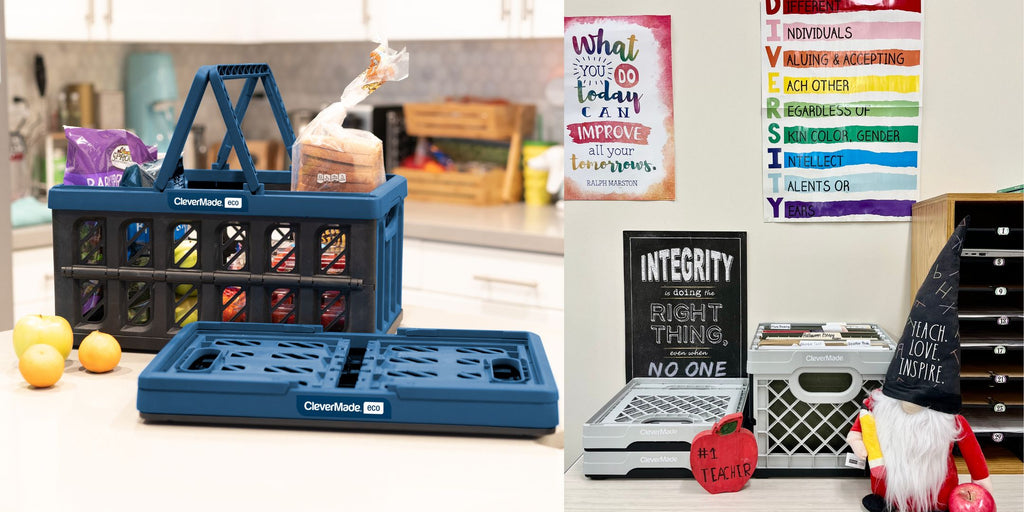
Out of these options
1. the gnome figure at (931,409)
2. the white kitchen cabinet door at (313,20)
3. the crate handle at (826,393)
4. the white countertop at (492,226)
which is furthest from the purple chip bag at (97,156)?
the white kitchen cabinet door at (313,20)

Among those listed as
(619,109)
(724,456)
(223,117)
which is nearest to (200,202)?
(223,117)

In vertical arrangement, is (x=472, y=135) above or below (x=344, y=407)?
above

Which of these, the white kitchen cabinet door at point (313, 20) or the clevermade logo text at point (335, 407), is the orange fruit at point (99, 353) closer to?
the clevermade logo text at point (335, 407)

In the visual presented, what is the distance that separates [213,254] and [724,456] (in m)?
0.77

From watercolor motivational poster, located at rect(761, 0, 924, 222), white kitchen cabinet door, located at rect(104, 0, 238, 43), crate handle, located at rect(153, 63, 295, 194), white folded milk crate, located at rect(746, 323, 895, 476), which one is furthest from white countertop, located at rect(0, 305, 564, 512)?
white kitchen cabinet door, located at rect(104, 0, 238, 43)

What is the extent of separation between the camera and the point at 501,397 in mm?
1050

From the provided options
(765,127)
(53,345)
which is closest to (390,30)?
(765,127)

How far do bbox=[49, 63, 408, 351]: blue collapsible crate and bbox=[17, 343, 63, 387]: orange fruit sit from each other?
139mm

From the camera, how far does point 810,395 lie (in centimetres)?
147

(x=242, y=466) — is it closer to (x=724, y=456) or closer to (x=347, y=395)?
(x=347, y=395)

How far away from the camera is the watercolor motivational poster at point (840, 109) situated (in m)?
1.52

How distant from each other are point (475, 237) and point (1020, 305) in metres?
1.69

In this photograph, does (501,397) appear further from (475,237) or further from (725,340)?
(475,237)

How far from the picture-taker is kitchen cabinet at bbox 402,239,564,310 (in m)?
2.76
